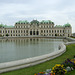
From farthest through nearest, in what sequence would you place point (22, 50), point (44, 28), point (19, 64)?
1. point (44, 28)
2. point (22, 50)
3. point (19, 64)

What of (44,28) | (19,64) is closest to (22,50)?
(19,64)

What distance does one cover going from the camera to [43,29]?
122500 mm

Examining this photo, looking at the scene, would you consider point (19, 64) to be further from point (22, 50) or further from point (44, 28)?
point (44, 28)

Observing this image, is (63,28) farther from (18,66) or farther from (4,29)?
(18,66)

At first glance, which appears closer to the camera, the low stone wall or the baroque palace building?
the low stone wall

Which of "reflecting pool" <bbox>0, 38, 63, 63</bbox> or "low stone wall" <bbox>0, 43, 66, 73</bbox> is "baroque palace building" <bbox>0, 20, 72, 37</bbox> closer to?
"reflecting pool" <bbox>0, 38, 63, 63</bbox>

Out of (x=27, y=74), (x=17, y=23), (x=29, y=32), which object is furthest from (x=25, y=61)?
(x=17, y=23)

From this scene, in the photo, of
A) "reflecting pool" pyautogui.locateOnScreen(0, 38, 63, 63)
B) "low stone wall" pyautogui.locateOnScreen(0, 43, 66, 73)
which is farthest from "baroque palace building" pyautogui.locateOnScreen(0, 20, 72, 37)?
"low stone wall" pyautogui.locateOnScreen(0, 43, 66, 73)

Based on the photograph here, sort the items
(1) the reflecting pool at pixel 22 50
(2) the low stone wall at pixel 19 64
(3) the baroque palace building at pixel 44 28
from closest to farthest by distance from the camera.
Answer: (2) the low stone wall at pixel 19 64, (1) the reflecting pool at pixel 22 50, (3) the baroque palace building at pixel 44 28

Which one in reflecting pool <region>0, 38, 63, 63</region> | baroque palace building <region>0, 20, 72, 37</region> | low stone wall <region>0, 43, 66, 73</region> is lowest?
reflecting pool <region>0, 38, 63, 63</region>

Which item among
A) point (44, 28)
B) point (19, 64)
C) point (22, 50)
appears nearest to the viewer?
point (19, 64)

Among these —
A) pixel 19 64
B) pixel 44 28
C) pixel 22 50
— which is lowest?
pixel 22 50

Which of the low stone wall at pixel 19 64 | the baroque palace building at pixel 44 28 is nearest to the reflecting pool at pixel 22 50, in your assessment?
the low stone wall at pixel 19 64

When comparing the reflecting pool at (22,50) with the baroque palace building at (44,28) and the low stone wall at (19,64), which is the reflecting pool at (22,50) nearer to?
the low stone wall at (19,64)
